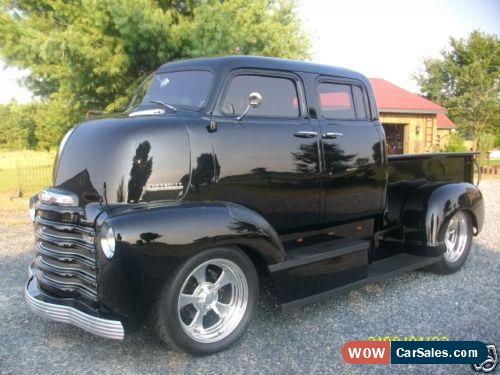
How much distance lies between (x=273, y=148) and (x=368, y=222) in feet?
5.32

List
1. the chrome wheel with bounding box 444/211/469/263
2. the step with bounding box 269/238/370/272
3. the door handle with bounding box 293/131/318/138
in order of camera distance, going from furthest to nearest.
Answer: the chrome wheel with bounding box 444/211/469/263, the door handle with bounding box 293/131/318/138, the step with bounding box 269/238/370/272

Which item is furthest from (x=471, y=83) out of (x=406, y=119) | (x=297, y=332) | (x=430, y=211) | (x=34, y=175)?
(x=297, y=332)

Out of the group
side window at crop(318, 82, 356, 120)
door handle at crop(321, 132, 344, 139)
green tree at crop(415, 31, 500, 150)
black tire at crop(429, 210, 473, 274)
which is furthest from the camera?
green tree at crop(415, 31, 500, 150)

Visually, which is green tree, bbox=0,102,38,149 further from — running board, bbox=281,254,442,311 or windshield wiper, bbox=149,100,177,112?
Answer: running board, bbox=281,254,442,311

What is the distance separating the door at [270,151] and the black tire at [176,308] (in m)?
0.49

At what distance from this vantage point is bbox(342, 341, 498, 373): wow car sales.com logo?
3.26 m

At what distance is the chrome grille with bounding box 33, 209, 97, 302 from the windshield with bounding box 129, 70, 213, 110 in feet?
4.30

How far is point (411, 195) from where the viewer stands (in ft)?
16.5

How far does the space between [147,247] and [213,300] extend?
0.75m

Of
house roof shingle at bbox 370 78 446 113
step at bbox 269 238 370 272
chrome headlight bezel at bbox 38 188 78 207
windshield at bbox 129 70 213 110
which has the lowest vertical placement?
step at bbox 269 238 370 272

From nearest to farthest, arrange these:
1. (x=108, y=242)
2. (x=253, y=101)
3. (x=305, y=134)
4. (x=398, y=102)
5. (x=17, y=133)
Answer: (x=108, y=242) < (x=253, y=101) < (x=305, y=134) < (x=398, y=102) < (x=17, y=133)

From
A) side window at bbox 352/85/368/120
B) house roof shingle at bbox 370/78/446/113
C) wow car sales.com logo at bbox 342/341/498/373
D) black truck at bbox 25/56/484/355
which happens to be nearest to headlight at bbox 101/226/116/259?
black truck at bbox 25/56/484/355

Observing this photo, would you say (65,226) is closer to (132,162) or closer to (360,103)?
(132,162)

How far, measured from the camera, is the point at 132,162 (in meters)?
3.15
